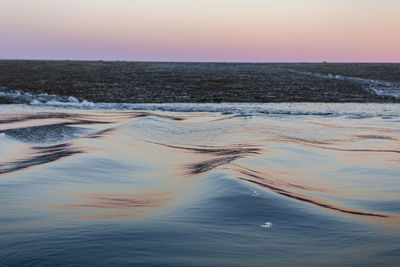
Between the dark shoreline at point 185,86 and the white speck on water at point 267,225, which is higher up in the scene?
the dark shoreline at point 185,86

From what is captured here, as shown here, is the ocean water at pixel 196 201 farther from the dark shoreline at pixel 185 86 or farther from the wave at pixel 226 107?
the dark shoreline at pixel 185 86

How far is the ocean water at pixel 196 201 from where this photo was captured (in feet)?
14.9

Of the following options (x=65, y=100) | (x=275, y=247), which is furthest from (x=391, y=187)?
(x=65, y=100)

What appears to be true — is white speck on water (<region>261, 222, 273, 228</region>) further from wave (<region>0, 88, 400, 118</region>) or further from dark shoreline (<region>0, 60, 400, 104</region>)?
dark shoreline (<region>0, 60, 400, 104</region>)

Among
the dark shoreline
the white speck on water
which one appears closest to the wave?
the dark shoreline

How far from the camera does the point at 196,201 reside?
6.31m

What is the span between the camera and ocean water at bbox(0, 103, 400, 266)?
4.55 meters

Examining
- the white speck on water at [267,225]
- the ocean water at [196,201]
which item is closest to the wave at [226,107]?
the ocean water at [196,201]

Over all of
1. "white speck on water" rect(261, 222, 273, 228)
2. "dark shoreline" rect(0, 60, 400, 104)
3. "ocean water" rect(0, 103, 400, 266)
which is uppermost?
"dark shoreline" rect(0, 60, 400, 104)

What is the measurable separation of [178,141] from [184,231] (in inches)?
326

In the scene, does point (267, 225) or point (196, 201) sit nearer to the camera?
point (267, 225)

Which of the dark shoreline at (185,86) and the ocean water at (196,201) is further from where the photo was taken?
the dark shoreline at (185,86)

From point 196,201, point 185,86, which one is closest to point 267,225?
point 196,201

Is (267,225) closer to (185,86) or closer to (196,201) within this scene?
(196,201)
